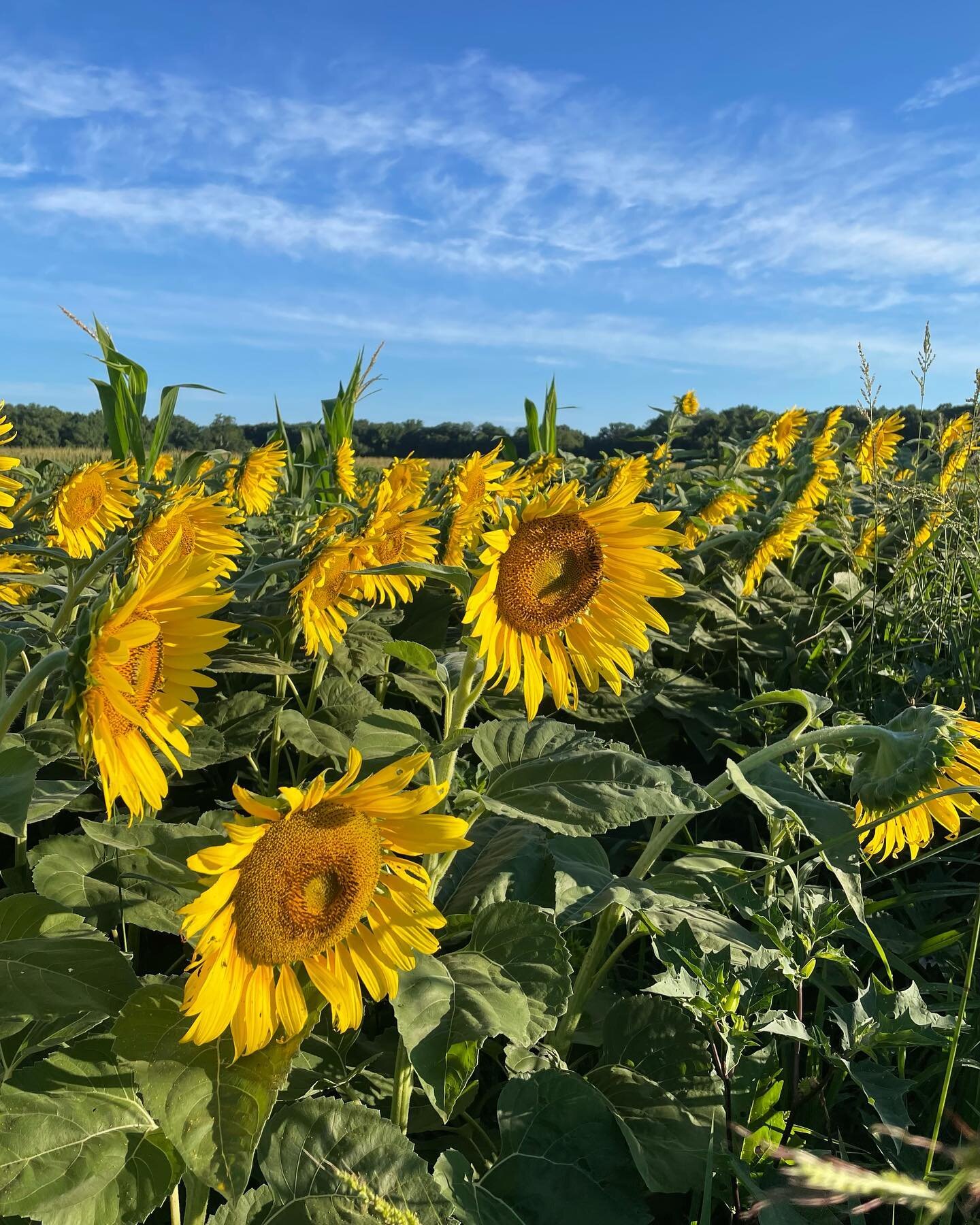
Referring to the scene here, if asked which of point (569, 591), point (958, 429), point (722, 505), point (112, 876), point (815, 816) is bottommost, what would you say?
point (112, 876)

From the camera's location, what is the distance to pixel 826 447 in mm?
6789

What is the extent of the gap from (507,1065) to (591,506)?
3.87ft

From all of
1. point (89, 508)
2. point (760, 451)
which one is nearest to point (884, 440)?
point (760, 451)

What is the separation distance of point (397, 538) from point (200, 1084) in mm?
2118

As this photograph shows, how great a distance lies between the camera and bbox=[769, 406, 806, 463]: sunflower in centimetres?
772

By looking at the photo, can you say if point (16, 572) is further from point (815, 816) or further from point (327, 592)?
point (815, 816)

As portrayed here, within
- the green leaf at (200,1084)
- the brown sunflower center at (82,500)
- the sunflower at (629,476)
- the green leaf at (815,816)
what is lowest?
the green leaf at (200,1084)

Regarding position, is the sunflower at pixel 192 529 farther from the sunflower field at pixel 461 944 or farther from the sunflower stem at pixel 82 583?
the sunflower stem at pixel 82 583

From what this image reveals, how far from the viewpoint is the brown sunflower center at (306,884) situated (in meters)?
1.49

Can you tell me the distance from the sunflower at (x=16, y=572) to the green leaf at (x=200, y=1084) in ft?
5.58

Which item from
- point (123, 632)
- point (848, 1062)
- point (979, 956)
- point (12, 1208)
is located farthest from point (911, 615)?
point (12, 1208)

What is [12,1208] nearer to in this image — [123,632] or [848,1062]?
[123,632]

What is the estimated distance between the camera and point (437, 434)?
1276 centimetres

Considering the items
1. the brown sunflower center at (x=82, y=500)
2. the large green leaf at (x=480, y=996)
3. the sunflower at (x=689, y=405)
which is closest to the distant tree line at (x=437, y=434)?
the sunflower at (x=689, y=405)
